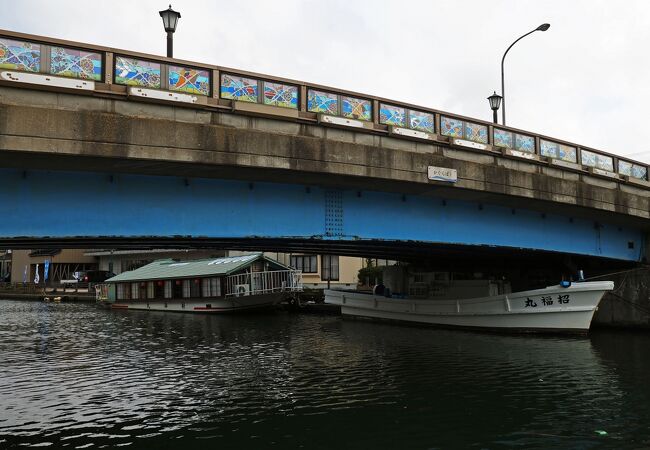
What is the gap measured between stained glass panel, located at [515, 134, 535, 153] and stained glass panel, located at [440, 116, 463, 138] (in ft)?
9.67

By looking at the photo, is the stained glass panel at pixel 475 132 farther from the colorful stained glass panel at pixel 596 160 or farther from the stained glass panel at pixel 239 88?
the stained glass panel at pixel 239 88

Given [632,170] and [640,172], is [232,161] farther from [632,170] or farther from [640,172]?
[640,172]

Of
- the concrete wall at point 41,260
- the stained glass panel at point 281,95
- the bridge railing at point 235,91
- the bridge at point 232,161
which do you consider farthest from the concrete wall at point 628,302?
the concrete wall at point 41,260

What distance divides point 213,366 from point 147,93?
1095cm

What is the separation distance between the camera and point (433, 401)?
1355 cm

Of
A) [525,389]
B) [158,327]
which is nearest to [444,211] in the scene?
[525,389]

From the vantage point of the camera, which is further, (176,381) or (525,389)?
(176,381)

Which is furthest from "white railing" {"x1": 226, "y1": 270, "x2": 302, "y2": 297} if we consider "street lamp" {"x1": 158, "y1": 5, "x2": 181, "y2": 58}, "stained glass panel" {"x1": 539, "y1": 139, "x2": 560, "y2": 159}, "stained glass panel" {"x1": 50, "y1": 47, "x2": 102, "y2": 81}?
"stained glass panel" {"x1": 50, "y1": 47, "x2": 102, "y2": 81}

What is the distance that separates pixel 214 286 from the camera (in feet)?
151

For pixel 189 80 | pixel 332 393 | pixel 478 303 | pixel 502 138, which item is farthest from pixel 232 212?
pixel 478 303

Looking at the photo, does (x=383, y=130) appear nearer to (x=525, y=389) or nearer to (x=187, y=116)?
(x=187, y=116)

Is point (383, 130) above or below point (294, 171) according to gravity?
above

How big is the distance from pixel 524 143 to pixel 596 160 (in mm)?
4770

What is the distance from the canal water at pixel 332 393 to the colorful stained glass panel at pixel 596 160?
25.4 feet
